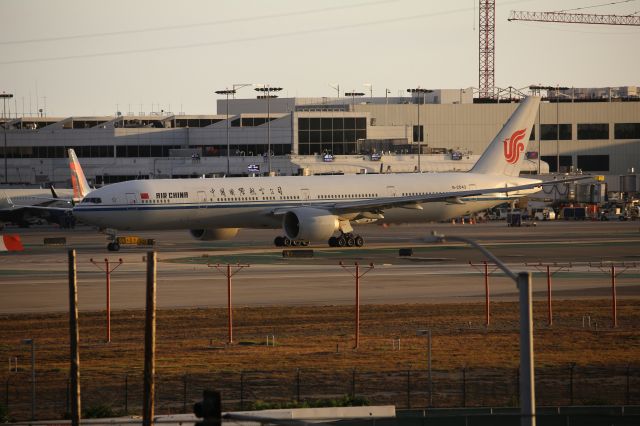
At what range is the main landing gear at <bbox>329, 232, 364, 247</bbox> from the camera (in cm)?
7275

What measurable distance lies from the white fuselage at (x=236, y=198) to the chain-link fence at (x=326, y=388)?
3457 centimetres

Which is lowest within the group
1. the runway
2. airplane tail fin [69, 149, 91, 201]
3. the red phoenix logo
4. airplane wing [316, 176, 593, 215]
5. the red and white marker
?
the runway

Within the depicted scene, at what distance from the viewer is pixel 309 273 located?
197 ft

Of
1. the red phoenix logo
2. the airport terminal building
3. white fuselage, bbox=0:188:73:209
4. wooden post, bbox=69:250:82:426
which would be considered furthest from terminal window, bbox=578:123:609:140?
wooden post, bbox=69:250:82:426

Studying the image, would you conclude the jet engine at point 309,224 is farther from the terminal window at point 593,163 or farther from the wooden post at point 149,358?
the terminal window at point 593,163

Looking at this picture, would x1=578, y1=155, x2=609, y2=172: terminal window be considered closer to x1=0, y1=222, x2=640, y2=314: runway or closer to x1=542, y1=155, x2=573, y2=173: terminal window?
x1=542, y1=155, x2=573, y2=173: terminal window

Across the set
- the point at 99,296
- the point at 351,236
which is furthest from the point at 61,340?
the point at 351,236

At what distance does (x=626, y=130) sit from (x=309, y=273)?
10283 centimetres

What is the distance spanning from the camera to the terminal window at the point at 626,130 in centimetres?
15273

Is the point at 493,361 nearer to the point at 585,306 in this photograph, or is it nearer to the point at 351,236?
the point at 585,306

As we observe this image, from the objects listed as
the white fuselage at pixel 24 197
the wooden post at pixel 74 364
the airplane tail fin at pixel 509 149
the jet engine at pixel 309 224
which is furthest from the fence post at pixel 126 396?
the white fuselage at pixel 24 197

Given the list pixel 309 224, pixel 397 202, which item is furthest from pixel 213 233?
pixel 397 202

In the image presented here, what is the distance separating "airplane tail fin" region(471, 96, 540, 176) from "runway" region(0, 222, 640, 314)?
5134 mm

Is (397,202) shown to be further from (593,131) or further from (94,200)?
(593,131)
